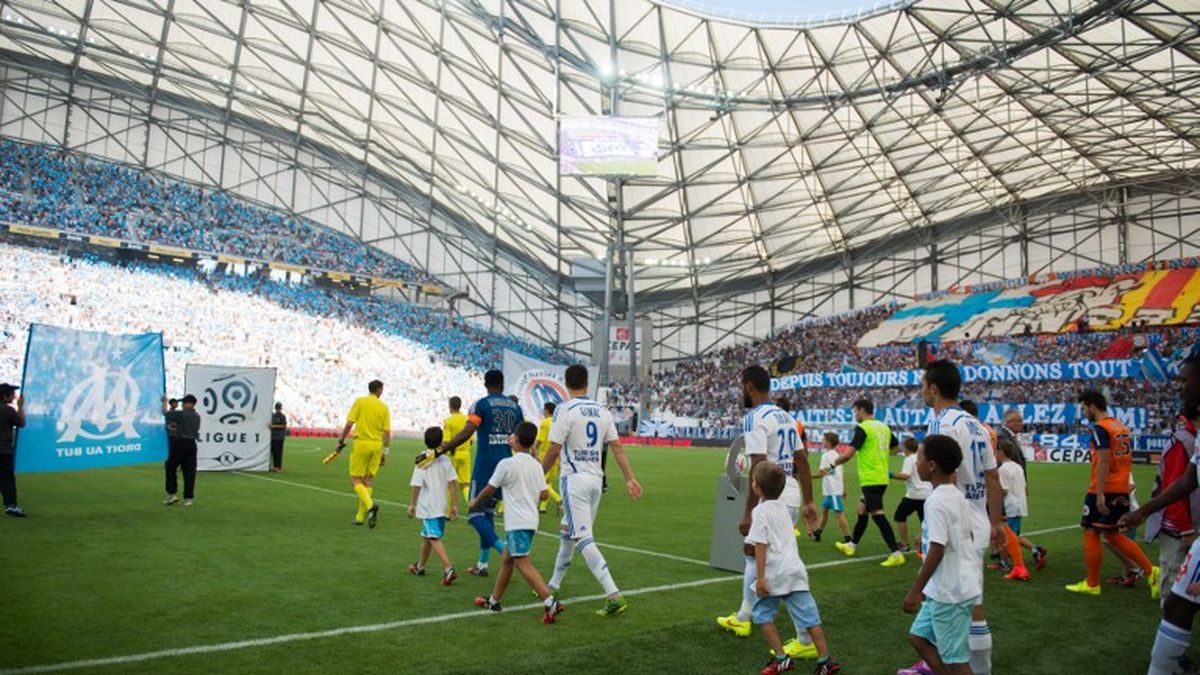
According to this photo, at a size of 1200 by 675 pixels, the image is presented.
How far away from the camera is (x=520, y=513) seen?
23.1ft

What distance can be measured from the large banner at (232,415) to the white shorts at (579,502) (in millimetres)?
14669

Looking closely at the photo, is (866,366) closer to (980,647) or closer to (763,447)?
(763,447)

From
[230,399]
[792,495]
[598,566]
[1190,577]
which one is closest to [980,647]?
[1190,577]

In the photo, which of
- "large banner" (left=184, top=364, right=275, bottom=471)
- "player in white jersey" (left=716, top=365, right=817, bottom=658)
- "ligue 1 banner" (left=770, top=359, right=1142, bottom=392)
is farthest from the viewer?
"ligue 1 banner" (left=770, top=359, right=1142, bottom=392)

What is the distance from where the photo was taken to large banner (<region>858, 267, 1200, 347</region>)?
4094 centimetres

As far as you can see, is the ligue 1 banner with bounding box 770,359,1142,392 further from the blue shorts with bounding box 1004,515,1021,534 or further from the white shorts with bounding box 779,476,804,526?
the white shorts with bounding box 779,476,804,526

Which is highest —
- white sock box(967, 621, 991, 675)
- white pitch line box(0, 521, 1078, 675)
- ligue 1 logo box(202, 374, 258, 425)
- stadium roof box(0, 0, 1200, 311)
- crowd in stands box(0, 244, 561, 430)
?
stadium roof box(0, 0, 1200, 311)

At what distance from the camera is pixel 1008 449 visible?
975 centimetres

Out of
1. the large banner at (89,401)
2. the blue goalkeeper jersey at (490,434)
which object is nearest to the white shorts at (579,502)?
the blue goalkeeper jersey at (490,434)

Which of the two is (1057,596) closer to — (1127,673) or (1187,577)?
(1127,673)

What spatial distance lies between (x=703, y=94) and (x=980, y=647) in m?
38.3

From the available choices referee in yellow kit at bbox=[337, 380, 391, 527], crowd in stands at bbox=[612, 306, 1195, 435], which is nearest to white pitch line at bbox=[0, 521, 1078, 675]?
referee in yellow kit at bbox=[337, 380, 391, 527]

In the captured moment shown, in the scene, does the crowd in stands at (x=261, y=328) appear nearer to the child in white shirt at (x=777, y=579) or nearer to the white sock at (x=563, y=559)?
the white sock at (x=563, y=559)

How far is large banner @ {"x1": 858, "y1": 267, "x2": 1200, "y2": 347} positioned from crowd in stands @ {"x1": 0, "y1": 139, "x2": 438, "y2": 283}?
34793 millimetres
